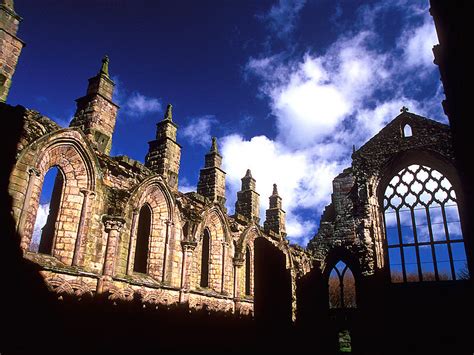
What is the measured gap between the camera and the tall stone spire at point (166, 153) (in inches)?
449

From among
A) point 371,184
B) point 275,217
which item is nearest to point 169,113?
point 275,217

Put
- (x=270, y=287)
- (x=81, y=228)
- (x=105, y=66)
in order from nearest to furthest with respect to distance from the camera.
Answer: (x=270, y=287) < (x=81, y=228) < (x=105, y=66)

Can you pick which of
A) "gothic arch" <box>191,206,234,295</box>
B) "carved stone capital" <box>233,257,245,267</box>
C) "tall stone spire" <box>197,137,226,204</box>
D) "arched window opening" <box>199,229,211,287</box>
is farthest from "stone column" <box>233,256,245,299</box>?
"tall stone spire" <box>197,137,226,204</box>

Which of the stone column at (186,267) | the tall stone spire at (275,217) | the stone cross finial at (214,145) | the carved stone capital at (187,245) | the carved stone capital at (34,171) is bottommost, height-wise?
the stone column at (186,267)

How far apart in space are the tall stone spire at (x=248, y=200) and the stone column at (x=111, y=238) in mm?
7053

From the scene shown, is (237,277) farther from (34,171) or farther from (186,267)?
(34,171)

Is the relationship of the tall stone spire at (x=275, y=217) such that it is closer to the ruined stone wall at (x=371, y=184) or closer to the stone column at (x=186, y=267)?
the ruined stone wall at (x=371, y=184)

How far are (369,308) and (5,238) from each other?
11277 millimetres

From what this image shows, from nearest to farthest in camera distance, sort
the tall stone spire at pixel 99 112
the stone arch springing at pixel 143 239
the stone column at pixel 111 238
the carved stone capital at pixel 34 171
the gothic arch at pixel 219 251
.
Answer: the carved stone capital at pixel 34 171
the stone column at pixel 111 238
the tall stone spire at pixel 99 112
the stone arch springing at pixel 143 239
the gothic arch at pixel 219 251

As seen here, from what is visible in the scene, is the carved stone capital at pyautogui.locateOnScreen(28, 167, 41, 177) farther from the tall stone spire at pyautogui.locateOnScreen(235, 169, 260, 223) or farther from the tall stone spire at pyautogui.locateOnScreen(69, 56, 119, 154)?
the tall stone spire at pyautogui.locateOnScreen(235, 169, 260, 223)

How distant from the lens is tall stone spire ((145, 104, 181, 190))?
37.4 feet

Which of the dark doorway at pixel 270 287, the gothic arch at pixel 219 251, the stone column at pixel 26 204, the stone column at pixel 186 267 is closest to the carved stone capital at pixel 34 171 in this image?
the stone column at pixel 26 204

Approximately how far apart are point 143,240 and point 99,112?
398 centimetres

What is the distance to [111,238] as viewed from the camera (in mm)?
8836
